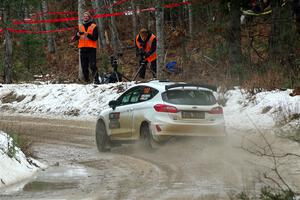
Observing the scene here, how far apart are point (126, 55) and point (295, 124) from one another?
23540 mm

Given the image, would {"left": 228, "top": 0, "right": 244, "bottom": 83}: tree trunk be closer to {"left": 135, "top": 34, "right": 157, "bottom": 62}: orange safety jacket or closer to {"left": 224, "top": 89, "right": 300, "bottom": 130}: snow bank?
{"left": 224, "top": 89, "right": 300, "bottom": 130}: snow bank

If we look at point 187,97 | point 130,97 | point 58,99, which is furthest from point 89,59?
point 187,97

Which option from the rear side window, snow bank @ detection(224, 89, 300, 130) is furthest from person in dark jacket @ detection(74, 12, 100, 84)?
the rear side window

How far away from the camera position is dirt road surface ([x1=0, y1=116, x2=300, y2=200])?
9.29 metres

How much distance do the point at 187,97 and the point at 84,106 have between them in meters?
10.5

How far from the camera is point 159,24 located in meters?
23.5

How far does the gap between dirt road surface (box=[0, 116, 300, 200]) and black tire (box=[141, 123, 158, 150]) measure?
0.16m

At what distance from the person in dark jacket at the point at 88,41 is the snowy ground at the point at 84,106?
89cm

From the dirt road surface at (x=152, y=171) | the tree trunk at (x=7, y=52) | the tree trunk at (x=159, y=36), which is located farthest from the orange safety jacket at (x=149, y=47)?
the dirt road surface at (x=152, y=171)

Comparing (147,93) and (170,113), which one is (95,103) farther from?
(170,113)

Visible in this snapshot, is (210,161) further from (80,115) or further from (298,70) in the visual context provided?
(80,115)

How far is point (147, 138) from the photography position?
13898 millimetres

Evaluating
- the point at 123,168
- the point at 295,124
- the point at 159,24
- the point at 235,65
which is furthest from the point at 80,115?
the point at 123,168

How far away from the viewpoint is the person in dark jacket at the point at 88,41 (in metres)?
24.2
